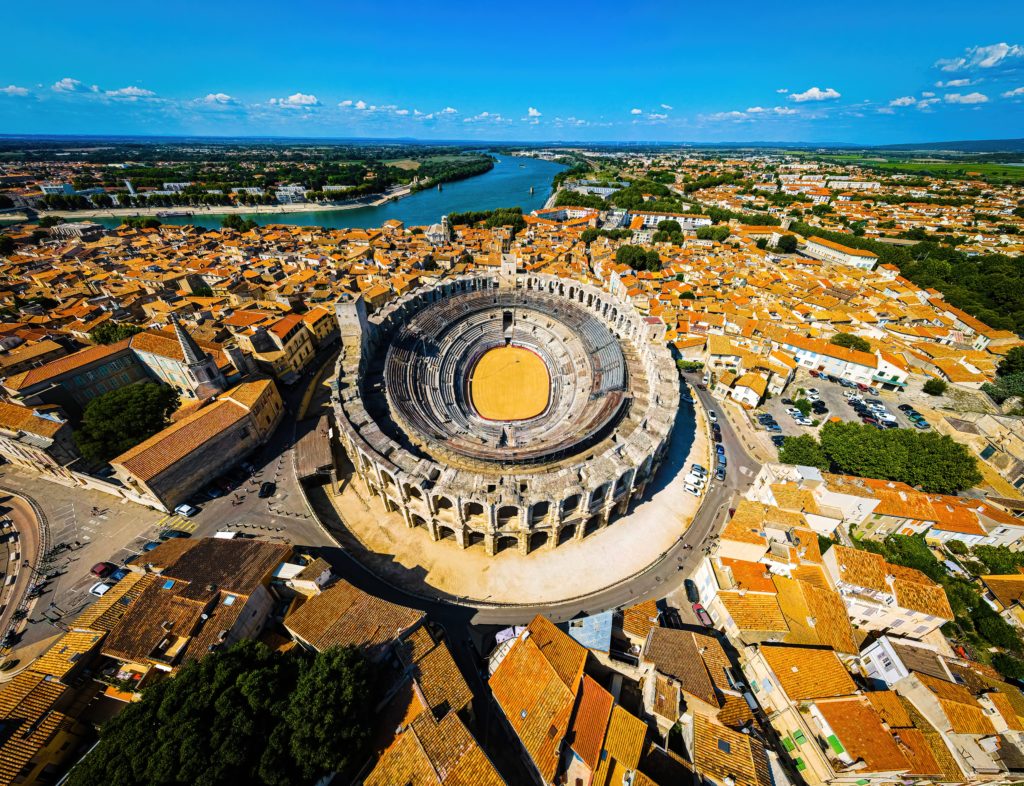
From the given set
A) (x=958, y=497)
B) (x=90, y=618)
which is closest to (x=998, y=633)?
(x=958, y=497)

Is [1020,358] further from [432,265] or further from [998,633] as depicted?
[432,265]

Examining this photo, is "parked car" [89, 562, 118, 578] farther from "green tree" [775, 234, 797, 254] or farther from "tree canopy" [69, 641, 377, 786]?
"green tree" [775, 234, 797, 254]

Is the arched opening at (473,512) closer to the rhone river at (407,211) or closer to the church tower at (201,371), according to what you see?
the church tower at (201,371)

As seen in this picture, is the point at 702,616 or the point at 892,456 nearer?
the point at 702,616

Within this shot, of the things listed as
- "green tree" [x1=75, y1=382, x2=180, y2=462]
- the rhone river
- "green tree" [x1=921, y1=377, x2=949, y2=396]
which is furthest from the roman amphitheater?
the rhone river

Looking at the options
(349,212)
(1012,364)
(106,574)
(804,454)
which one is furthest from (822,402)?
(349,212)

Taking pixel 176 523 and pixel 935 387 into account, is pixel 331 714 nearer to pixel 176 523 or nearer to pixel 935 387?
pixel 176 523
